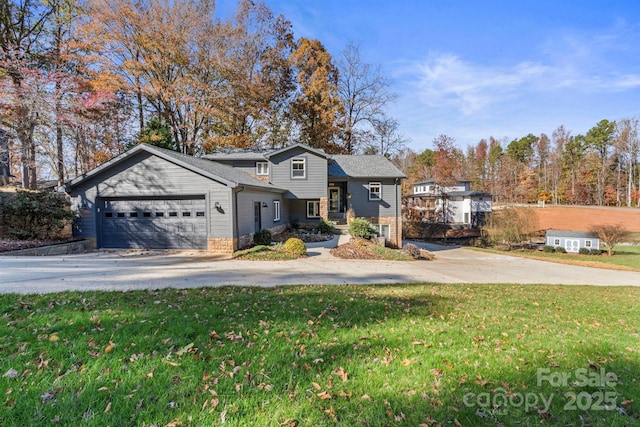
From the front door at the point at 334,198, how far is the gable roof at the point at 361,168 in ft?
5.99

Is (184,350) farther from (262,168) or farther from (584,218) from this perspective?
(584,218)

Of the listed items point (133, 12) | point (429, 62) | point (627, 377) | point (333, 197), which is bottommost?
point (627, 377)

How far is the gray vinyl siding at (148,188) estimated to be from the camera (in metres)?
12.5

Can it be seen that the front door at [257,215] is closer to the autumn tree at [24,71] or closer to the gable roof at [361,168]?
the gable roof at [361,168]

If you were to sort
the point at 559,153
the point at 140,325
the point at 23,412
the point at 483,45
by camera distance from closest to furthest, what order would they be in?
the point at 23,412 < the point at 140,325 < the point at 483,45 < the point at 559,153

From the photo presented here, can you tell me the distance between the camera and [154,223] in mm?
13047

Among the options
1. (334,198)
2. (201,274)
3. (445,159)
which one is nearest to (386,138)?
(445,159)

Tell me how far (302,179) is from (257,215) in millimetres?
5337

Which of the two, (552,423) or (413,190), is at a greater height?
(413,190)

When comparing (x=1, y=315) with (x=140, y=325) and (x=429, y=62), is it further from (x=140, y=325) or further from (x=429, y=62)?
(x=429, y=62)

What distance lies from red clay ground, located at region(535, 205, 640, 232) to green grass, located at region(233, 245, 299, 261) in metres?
32.1

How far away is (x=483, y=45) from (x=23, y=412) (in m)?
19.1

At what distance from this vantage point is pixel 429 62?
619 inches

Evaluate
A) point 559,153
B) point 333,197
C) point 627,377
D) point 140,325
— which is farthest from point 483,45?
point 559,153
